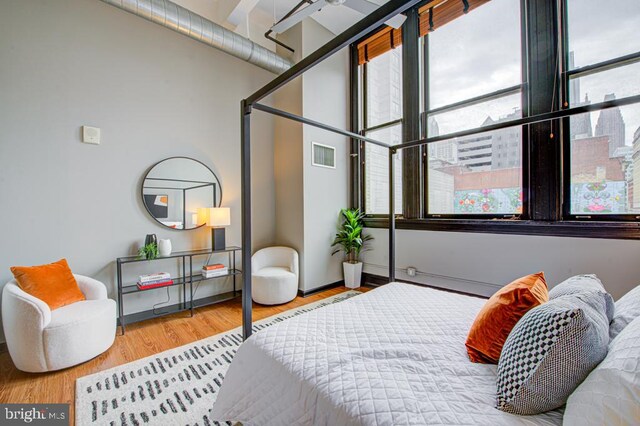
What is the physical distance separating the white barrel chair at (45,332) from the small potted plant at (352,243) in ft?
8.95

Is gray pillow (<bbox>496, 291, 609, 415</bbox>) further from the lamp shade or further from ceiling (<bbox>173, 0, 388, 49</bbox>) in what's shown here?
ceiling (<bbox>173, 0, 388, 49</bbox>)

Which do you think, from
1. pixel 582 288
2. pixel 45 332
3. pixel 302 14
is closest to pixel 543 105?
pixel 582 288

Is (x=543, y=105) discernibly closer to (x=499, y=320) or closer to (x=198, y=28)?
(x=499, y=320)

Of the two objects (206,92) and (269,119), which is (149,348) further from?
(269,119)

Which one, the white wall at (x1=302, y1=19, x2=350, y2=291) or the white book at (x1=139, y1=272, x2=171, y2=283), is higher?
the white wall at (x1=302, y1=19, x2=350, y2=291)

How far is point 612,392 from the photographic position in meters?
0.65

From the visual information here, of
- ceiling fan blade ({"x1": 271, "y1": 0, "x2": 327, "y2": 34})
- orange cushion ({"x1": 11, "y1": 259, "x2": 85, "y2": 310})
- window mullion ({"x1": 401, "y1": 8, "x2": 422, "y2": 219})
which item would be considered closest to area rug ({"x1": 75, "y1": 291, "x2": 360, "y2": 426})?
orange cushion ({"x1": 11, "y1": 259, "x2": 85, "y2": 310})

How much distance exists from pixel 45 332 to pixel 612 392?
2.84 meters

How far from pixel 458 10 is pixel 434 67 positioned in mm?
599

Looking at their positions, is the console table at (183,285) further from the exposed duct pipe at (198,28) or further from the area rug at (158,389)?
the exposed duct pipe at (198,28)

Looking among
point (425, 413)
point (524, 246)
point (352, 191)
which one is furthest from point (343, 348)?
point (352, 191)

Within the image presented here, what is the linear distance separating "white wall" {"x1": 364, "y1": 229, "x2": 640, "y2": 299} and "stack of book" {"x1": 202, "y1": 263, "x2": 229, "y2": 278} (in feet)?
6.66

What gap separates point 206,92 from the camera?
3.35 m

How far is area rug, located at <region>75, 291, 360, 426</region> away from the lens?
1484mm
